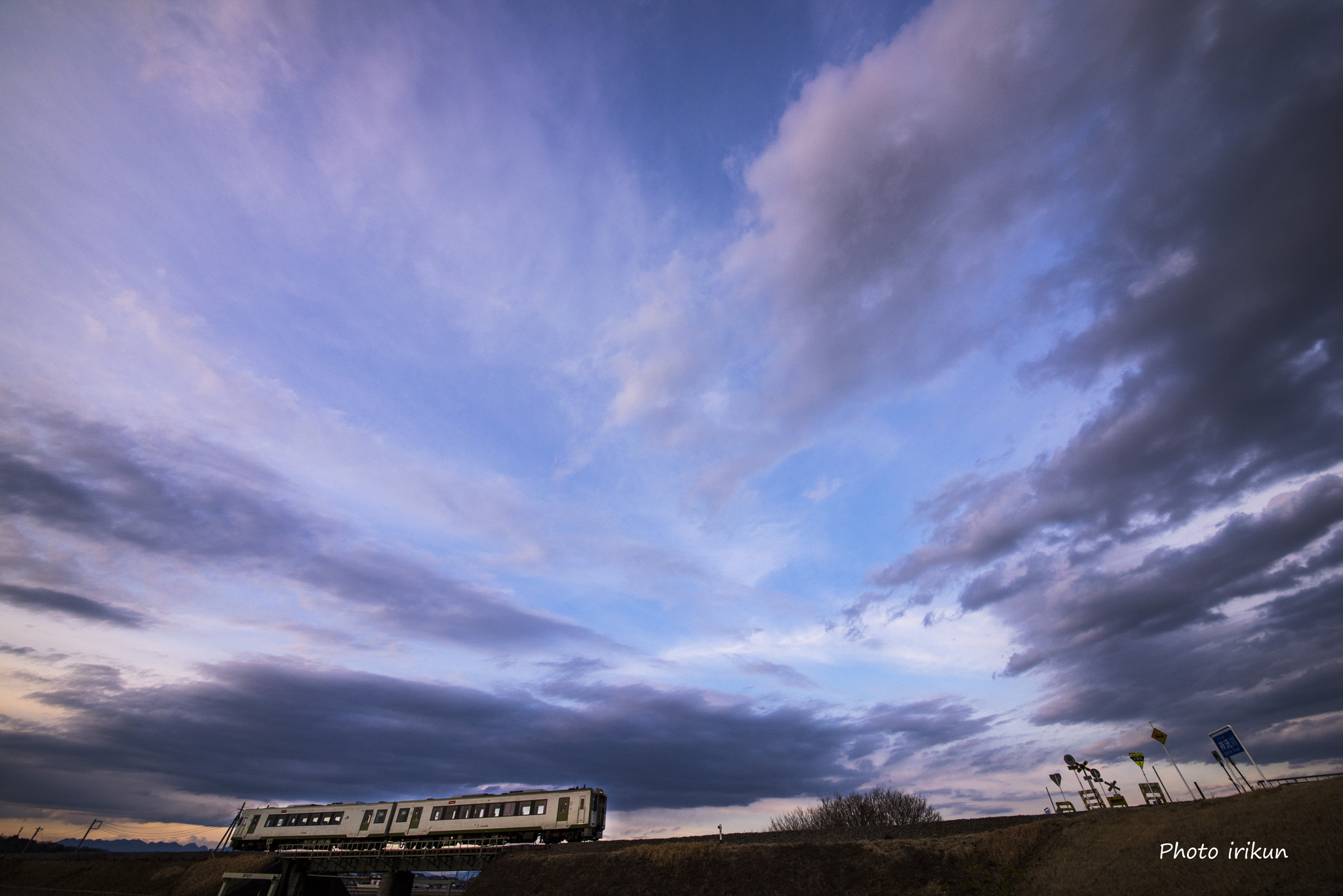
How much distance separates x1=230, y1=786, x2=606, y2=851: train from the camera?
40.0 m

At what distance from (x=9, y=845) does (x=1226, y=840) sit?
210 m

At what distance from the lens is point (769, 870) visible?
2823 centimetres

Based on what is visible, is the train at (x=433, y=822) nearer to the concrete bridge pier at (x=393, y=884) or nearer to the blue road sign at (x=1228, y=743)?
the concrete bridge pier at (x=393, y=884)

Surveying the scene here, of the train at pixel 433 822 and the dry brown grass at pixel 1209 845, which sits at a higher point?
the train at pixel 433 822

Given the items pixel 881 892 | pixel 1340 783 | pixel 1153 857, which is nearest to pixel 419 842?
pixel 881 892

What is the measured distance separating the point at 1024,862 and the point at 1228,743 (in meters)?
12.5

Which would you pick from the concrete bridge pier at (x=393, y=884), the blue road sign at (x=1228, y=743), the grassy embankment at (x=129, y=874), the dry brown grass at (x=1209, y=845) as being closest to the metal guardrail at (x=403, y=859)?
the concrete bridge pier at (x=393, y=884)

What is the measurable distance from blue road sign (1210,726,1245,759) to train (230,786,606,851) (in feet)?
128

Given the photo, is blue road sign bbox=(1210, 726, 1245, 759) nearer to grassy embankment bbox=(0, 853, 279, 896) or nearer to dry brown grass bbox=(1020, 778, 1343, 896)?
dry brown grass bbox=(1020, 778, 1343, 896)

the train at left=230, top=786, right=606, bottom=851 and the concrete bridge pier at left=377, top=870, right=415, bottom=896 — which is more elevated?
the train at left=230, top=786, right=606, bottom=851

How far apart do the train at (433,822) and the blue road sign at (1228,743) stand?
128 feet

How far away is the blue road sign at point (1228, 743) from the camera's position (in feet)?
87.7

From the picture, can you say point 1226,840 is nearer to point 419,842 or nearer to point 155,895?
point 419,842

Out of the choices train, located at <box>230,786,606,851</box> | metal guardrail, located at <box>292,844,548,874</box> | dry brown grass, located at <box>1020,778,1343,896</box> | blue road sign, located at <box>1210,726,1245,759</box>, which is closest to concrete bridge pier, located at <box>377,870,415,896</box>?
metal guardrail, located at <box>292,844,548,874</box>
